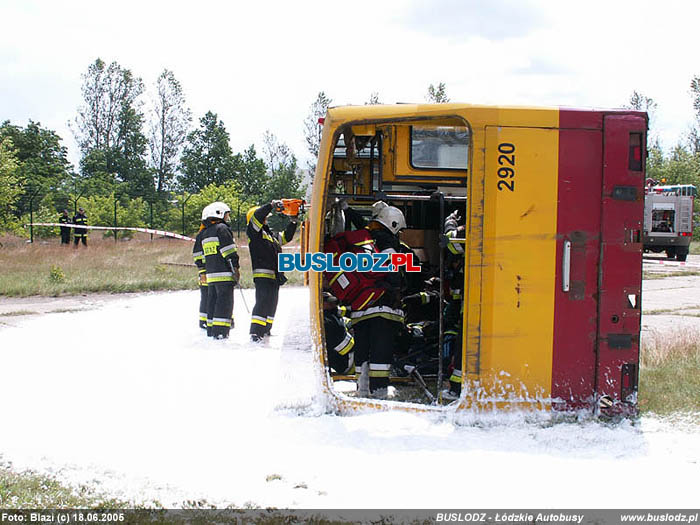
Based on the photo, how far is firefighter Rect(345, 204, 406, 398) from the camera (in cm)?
489

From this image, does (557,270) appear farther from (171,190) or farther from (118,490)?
(171,190)

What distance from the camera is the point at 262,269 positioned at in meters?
7.46

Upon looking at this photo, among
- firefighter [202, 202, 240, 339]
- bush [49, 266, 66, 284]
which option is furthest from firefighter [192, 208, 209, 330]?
bush [49, 266, 66, 284]

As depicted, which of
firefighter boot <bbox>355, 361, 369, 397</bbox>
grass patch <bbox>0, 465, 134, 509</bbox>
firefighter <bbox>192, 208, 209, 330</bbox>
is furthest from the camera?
firefighter <bbox>192, 208, 209, 330</bbox>

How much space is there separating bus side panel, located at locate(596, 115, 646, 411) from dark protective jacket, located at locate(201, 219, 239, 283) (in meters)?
4.59

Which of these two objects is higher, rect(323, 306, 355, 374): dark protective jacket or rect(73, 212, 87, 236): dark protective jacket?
rect(73, 212, 87, 236): dark protective jacket

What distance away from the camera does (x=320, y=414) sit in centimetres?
454

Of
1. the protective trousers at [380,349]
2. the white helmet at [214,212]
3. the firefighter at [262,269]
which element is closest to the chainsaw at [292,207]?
the firefighter at [262,269]

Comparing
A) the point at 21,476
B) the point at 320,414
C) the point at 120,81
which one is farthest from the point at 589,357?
the point at 120,81

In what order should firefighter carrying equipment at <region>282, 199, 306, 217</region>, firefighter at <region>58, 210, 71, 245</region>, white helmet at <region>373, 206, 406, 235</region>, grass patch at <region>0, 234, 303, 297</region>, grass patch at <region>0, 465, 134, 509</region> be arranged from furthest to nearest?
firefighter at <region>58, 210, 71, 245</region> → grass patch at <region>0, 234, 303, 297</region> → firefighter carrying equipment at <region>282, 199, 306, 217</region> → white helmet at <region>373, 206, 406, 235</region> → grass patch at <region>0, 465, 134, 509</region>

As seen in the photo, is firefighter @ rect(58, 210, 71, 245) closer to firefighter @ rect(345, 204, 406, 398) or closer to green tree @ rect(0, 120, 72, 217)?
green tree @ rect(0, 120, 72, 217)

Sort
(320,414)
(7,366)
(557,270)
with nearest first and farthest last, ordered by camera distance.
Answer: (557,270) → (320,414) → (7,366)

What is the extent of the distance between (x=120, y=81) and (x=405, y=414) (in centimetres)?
4842

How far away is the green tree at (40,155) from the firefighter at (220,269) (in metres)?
29.1
